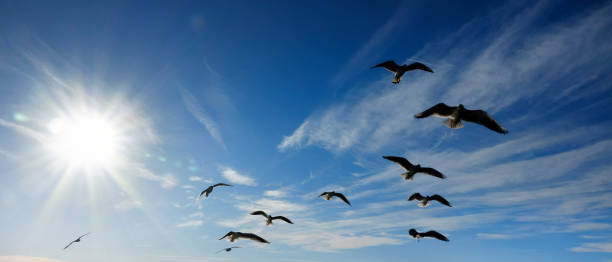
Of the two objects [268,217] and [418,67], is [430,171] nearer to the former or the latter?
[418,67]

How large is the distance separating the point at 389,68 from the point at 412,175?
7.32 m

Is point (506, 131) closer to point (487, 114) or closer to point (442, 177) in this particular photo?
point (487, 114)

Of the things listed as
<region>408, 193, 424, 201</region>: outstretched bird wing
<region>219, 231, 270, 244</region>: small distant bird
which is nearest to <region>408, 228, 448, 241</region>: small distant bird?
<region>408, 193, 424, 201</region>: outstretched bird wing

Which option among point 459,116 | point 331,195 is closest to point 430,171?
point 459,116

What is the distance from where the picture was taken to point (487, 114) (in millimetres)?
17344

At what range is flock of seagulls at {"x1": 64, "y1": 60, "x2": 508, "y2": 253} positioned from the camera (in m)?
17.7

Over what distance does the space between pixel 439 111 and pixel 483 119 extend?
2.22 m

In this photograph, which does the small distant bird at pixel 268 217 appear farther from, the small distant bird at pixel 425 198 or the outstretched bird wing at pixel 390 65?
the outstretched bird wing at pixel 390 65

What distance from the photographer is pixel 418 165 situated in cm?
2152

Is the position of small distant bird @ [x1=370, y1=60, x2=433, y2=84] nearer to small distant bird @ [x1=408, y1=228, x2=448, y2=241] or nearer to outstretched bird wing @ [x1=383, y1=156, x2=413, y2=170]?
outstretched bird wing @ [x1=383, y1=156, x2=413, y2=170]

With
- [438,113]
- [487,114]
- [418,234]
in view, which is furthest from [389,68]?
[418,234]

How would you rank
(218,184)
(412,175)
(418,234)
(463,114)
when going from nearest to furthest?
1. (463,114)
2. (412,175)
3. (418,234)
4. (218,184)

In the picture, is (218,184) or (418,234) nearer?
(418,234)

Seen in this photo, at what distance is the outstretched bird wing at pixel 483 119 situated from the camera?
1712cm
